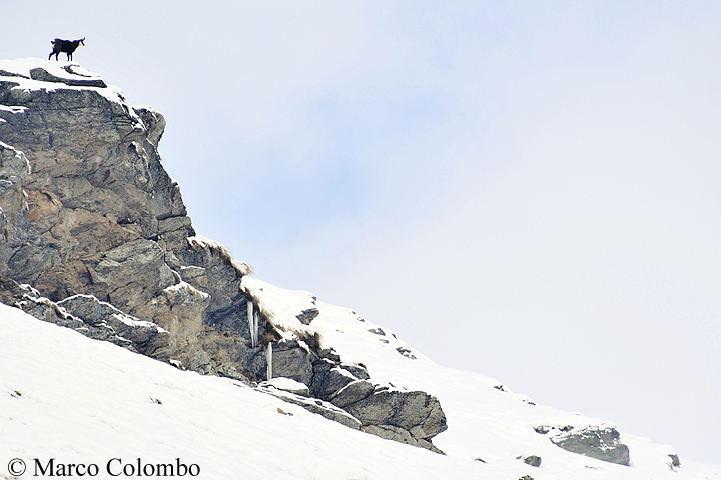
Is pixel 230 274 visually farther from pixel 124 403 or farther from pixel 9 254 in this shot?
pixel 124 403

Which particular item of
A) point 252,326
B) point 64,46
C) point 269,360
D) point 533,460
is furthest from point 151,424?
point 533,460

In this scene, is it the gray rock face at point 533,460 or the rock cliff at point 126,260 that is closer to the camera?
the rock cliff at point 126,260

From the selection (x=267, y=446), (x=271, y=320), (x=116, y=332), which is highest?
(x=271, y=320)

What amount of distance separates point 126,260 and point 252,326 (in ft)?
30.7

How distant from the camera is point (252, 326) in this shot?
34219mm

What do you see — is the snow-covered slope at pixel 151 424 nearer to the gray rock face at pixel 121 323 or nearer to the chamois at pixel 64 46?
the gray rock face at pixel 121 323

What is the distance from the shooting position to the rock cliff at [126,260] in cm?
2498

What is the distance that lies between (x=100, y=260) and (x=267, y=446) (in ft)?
59.7

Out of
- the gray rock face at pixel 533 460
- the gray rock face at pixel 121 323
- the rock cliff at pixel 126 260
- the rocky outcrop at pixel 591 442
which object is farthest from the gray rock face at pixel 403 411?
the rocky outcrop at pixel 591 442

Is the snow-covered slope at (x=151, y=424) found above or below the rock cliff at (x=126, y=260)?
below

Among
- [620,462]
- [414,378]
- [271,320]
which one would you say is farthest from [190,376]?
[620,462]

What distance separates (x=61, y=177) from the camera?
27219mm

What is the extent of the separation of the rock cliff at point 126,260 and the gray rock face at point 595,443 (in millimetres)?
28733

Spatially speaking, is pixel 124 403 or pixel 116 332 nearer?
pixel 124 403
